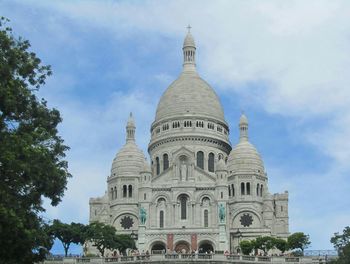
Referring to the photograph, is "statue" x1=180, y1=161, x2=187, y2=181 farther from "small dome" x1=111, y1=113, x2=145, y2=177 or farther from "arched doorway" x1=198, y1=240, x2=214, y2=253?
"arched doorway" x1=198, y1=240, x2=214, y2=253

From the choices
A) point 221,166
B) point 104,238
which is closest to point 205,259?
point 104,238

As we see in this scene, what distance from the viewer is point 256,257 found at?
251ft

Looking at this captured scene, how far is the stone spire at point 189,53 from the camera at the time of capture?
503ft

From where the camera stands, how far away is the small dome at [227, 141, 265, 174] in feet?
443

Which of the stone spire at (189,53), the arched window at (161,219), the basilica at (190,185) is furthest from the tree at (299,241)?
the stone spire at (189,53)

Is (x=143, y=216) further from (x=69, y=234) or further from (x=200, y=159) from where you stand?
(x=69, y=234)

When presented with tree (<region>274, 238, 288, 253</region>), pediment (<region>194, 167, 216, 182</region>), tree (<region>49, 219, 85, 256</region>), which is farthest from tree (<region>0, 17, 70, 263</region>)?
pediment (<region>194, 167, 216, 182</region>)

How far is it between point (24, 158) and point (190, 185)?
8746 centimetres

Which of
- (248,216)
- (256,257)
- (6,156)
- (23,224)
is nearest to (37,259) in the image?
(23,224)

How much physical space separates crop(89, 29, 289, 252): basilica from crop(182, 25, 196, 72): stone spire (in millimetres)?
2572

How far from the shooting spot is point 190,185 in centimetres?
13050

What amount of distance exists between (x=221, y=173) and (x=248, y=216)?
25.9 ft

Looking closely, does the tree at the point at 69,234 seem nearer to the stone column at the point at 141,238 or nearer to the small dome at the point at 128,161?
the stone column at the point at 141,238

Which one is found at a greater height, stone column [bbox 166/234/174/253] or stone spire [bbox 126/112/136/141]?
stone spire [bbox 126/112/136/141]
